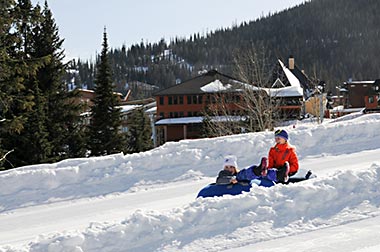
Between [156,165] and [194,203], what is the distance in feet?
17.7

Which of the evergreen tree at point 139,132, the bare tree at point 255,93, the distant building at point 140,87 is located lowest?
the evergreen tree at point 139,132

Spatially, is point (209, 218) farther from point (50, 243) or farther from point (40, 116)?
point (40, 116)

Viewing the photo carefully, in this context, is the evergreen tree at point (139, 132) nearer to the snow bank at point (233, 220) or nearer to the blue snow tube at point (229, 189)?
the blue snow tube at point (229, 189)

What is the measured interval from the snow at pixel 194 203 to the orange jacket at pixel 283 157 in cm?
78

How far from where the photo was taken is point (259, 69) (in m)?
27.0

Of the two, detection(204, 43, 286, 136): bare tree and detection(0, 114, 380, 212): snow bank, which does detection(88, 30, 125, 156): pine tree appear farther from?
detection(0, 114, 380, 212): snow bank

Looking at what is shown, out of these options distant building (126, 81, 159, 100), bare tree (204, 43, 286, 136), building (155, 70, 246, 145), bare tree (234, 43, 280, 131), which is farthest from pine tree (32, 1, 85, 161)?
distant building (126, 81, 159, 100)

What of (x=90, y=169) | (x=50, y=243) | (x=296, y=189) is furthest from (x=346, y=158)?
(x=50, y=243)

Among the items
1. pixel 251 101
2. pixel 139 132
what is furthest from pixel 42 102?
pixel 139 132

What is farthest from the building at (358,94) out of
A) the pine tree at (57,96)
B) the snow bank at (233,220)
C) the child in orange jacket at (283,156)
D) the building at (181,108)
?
the snow bank at (233,220)

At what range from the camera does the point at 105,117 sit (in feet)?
91.5

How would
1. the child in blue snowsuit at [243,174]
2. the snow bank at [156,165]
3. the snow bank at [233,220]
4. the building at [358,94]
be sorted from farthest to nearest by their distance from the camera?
1. the building at [358,94]
2. the snow bank at [156,165]
3. the child in blue snowsuit at [243,174]
4. the snow bank at [233,220]

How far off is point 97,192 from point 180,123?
4132 centimetres

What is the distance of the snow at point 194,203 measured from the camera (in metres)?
5.84
